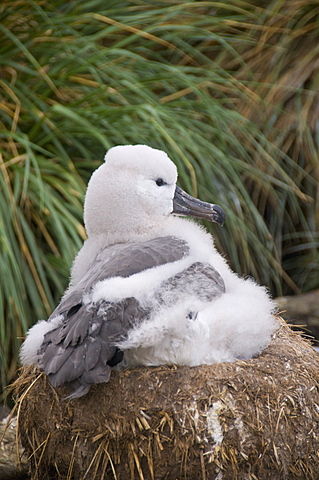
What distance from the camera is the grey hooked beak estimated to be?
10.8 ft

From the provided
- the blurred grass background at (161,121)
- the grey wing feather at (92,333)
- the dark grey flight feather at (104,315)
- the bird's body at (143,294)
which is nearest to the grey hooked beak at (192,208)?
the bird's body at (143,294)

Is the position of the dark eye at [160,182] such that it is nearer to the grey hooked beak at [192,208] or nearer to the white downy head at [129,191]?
the white downy head at [129,191]

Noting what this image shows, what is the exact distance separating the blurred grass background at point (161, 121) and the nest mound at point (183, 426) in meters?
1.20

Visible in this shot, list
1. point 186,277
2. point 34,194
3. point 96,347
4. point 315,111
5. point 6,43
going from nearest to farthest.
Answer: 1. point 96,347
2. point 186,277
3. point 34,194
4. point 6,43
5. point 315,111

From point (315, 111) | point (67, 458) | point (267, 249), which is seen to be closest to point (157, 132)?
point (267, 249)

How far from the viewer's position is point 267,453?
2.67 metres

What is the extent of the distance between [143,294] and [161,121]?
200cm

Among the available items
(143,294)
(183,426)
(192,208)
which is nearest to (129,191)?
(192,208)

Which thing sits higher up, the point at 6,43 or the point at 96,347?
the point at 6,43

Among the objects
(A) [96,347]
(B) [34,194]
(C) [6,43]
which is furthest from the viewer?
(C) [6,43]

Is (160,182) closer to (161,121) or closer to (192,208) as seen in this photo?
(192,208)

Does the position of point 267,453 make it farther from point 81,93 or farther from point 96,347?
point 81,93

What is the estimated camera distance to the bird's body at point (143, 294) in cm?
262

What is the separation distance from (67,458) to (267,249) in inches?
104
